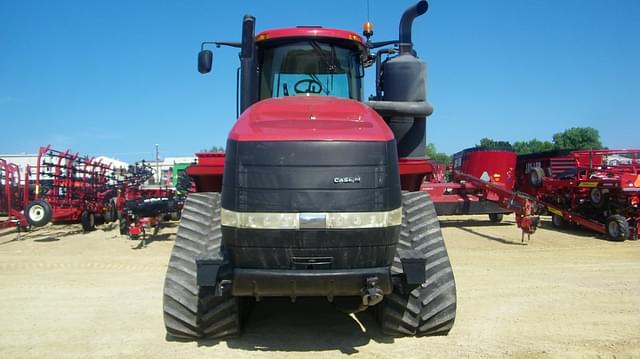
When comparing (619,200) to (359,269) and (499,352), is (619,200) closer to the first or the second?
(499,352)

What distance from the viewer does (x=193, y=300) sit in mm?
4074

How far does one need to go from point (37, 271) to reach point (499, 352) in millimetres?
7105

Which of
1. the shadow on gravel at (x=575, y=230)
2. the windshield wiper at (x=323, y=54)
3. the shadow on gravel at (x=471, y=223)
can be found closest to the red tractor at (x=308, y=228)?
the windshield wiper at (x=323, y=54)

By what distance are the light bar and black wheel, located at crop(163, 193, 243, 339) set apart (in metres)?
0.75

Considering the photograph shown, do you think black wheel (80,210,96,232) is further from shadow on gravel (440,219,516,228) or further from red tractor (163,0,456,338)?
red tractor (163,0,456,338)

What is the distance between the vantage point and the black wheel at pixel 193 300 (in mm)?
4059

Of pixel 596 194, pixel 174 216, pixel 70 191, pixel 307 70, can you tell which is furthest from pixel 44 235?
pixel 596 194

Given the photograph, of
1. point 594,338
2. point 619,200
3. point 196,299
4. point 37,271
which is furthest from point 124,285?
point 619,200

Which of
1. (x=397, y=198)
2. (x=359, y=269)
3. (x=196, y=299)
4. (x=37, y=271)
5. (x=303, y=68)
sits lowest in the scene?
(x=37, y=271)

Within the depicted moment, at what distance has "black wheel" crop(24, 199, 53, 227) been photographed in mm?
12219

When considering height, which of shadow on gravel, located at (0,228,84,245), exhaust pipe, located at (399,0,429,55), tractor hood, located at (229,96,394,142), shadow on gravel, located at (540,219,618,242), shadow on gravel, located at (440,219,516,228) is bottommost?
shadow on gravel, located at (0,228,84,245)

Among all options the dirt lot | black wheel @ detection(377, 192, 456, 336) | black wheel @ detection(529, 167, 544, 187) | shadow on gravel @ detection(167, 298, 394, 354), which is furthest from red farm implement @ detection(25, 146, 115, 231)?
black wheel @ detection(529, 167, 544, 187)

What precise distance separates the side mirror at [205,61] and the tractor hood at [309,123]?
128 centimetres

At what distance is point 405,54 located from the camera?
5785 mm
